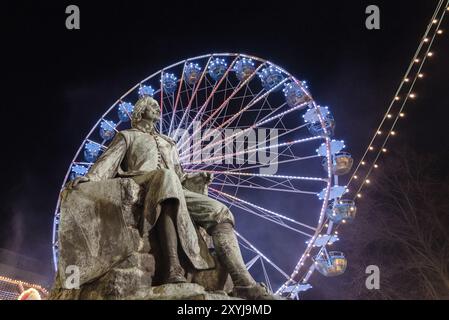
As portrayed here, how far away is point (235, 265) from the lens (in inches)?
178

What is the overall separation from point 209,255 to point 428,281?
1469cm

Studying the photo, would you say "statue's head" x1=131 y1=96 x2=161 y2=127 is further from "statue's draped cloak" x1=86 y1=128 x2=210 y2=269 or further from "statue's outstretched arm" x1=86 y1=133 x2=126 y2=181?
"statue's outstretched arm" x1=86 y1=133 x2=126 y2=181

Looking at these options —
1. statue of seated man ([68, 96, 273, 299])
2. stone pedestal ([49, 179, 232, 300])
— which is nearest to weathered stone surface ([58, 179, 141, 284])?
stone pedestal ([49, 179, 232, 300])

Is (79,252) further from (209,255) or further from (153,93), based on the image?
(153,93)

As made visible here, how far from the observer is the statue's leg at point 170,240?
4.20m

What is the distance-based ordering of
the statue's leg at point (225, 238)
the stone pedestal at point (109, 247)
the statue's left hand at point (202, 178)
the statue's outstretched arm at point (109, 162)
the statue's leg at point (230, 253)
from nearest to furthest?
the stone pedestal at point (109, 247), the statue's leg at point (225, 238), the statue's leg at point (230, 253), the statue's outstretched arm at point (109, 162), the statue's left hand at point (202, 178)

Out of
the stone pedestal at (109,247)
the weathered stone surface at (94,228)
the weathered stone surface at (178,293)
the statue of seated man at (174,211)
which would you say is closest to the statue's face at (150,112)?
the statue of seated man at (174,211)

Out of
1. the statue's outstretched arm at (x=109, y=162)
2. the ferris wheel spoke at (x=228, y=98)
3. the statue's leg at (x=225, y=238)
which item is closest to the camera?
the statue's leg at (x=225, y=238)

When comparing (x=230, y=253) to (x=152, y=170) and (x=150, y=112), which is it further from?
(x=150, y=112)

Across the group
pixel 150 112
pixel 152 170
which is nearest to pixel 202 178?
pixel 152 170

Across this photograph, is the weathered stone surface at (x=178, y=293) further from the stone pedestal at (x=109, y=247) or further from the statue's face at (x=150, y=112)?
the statue's face at (x=150, y=112)

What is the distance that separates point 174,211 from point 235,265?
74 centimetres

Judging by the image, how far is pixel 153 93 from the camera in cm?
1705
